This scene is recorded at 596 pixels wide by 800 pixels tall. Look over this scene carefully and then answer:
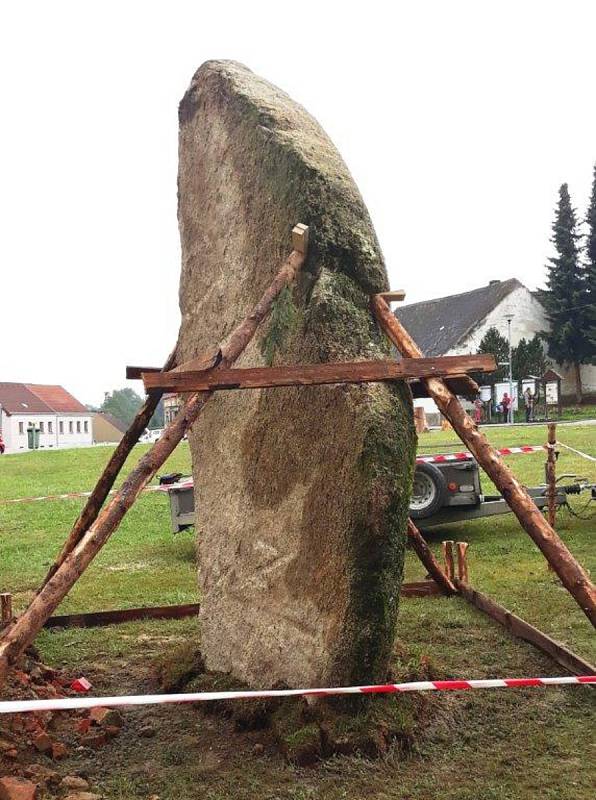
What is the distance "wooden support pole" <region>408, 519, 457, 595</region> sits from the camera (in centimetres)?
599

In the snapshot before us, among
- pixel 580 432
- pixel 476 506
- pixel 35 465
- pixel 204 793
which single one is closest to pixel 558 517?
pixel 476 506

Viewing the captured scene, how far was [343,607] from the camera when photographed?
3.83 meters

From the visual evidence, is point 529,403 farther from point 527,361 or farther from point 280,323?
point 280,323

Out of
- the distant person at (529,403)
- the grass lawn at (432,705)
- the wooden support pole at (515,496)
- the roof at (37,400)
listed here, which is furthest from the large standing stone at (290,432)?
the roof at (37,400)

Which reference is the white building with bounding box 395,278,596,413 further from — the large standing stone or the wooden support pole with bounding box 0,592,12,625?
the large standing stone

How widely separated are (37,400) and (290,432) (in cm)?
5289

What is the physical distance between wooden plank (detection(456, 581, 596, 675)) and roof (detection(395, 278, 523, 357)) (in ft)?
102

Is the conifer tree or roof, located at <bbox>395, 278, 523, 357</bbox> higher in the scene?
roof, located at <bbox>395, 278, 523, 357</bbox>

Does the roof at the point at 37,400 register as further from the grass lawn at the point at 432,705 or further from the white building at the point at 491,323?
the grass lawn at the point at 432,705

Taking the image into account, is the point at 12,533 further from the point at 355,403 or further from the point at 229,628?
the point at 355,403

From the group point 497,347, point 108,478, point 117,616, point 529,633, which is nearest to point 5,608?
point 117,616

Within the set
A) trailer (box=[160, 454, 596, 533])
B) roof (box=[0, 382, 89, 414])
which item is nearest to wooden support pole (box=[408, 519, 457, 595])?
trailer (box=[160, 454, 596, 533])

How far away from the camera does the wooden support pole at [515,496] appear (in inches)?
146

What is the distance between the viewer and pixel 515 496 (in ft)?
12.6
